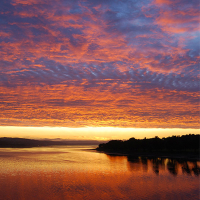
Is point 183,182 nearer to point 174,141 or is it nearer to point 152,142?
point 174,141

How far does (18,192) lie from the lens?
32.4m

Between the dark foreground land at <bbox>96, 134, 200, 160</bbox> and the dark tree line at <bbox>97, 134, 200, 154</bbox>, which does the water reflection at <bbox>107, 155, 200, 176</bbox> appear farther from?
the dark tree line at <bbox>97, 134, 200, 154</bbox>

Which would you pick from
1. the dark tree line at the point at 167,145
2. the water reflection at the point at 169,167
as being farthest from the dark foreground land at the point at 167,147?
the water reflection at the point at 169,167

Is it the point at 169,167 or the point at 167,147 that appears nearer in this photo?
the point at 169,167

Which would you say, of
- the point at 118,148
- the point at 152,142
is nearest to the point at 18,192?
the point at 152,142

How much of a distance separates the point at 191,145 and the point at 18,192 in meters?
109

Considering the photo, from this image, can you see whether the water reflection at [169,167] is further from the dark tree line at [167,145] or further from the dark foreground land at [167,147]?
the dark tree line at [167,145]

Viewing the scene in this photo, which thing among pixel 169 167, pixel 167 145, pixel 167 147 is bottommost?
pixel 169 167

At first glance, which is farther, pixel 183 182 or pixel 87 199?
pixel 183 182

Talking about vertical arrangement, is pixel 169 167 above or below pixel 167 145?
below

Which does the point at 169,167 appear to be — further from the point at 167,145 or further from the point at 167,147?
the point at 167,147

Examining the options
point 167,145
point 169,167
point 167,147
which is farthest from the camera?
point 167,147

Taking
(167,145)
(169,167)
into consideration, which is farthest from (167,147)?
(169,167)

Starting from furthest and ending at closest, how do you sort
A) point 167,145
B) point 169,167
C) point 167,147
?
point 167,147, point 167,145, point 169,167
